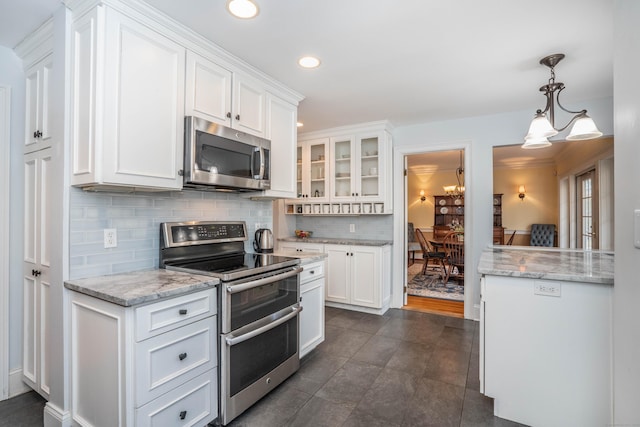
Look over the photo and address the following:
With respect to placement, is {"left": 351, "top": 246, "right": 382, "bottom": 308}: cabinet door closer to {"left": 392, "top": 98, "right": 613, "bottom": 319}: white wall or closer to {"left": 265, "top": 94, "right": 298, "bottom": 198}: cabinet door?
{"left": 392, "top": 98, "right": 613, "bottom": 319}: white wall

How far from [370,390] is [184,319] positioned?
1.39 meters

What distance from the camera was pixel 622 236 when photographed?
1163mm

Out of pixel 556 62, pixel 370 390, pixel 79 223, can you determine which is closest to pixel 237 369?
pixel 370 390

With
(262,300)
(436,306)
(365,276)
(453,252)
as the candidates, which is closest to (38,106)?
(262,300)

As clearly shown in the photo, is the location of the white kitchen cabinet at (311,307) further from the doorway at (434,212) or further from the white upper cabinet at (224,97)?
the doorway at (434,212)

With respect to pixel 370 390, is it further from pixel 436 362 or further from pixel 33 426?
pixel 33 426

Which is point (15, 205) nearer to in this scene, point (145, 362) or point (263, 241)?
point (145, 362)

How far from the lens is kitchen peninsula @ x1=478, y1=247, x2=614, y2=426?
1647 mm

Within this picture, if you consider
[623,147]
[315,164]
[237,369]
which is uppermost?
[315,164]

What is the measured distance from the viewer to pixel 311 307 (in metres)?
2.64

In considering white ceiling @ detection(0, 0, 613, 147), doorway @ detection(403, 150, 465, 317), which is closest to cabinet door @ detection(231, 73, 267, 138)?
white ceiling @ detection(0, 0, 613, 147)

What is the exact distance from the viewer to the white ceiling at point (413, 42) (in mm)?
1741

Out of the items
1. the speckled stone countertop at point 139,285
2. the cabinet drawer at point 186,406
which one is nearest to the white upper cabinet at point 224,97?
the speckled stone countertop at point 139,285

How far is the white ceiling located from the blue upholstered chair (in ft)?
15.1
